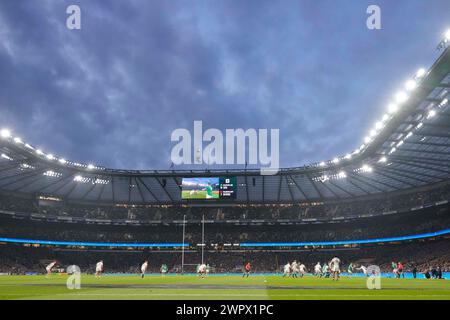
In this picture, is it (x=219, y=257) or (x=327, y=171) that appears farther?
(x=219, y=257)

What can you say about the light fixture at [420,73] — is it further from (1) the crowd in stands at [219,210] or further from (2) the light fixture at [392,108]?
(1) the crowd in stands at [219,210]

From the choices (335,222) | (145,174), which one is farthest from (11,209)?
(335,222)

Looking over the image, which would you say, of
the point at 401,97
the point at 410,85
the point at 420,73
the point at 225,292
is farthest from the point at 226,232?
the point at 225,292

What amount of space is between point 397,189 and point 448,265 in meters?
22.3

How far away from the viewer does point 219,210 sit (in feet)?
266

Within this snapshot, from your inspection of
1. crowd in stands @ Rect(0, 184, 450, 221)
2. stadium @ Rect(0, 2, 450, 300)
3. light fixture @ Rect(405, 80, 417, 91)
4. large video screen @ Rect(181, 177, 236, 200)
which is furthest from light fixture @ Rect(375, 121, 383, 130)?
large video screen @ Rect(181, 177, 236, 200)

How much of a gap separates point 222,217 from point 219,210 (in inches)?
90.4

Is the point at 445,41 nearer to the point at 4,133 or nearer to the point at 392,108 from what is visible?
the point at 392,108

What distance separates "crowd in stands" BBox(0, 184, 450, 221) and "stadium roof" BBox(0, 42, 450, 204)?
5.55 feet

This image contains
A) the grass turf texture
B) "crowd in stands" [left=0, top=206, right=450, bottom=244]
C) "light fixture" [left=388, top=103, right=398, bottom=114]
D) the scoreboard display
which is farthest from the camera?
"crowd in stands" [left=0, top=206, right=450, bottom=244]

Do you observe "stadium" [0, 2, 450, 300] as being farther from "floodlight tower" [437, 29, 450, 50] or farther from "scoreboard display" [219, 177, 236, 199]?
"floodlight tower" [437, 29, 450, 50]

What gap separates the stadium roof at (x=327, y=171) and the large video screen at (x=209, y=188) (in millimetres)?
2275

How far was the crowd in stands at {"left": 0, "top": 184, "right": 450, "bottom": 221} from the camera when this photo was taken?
6626cm
